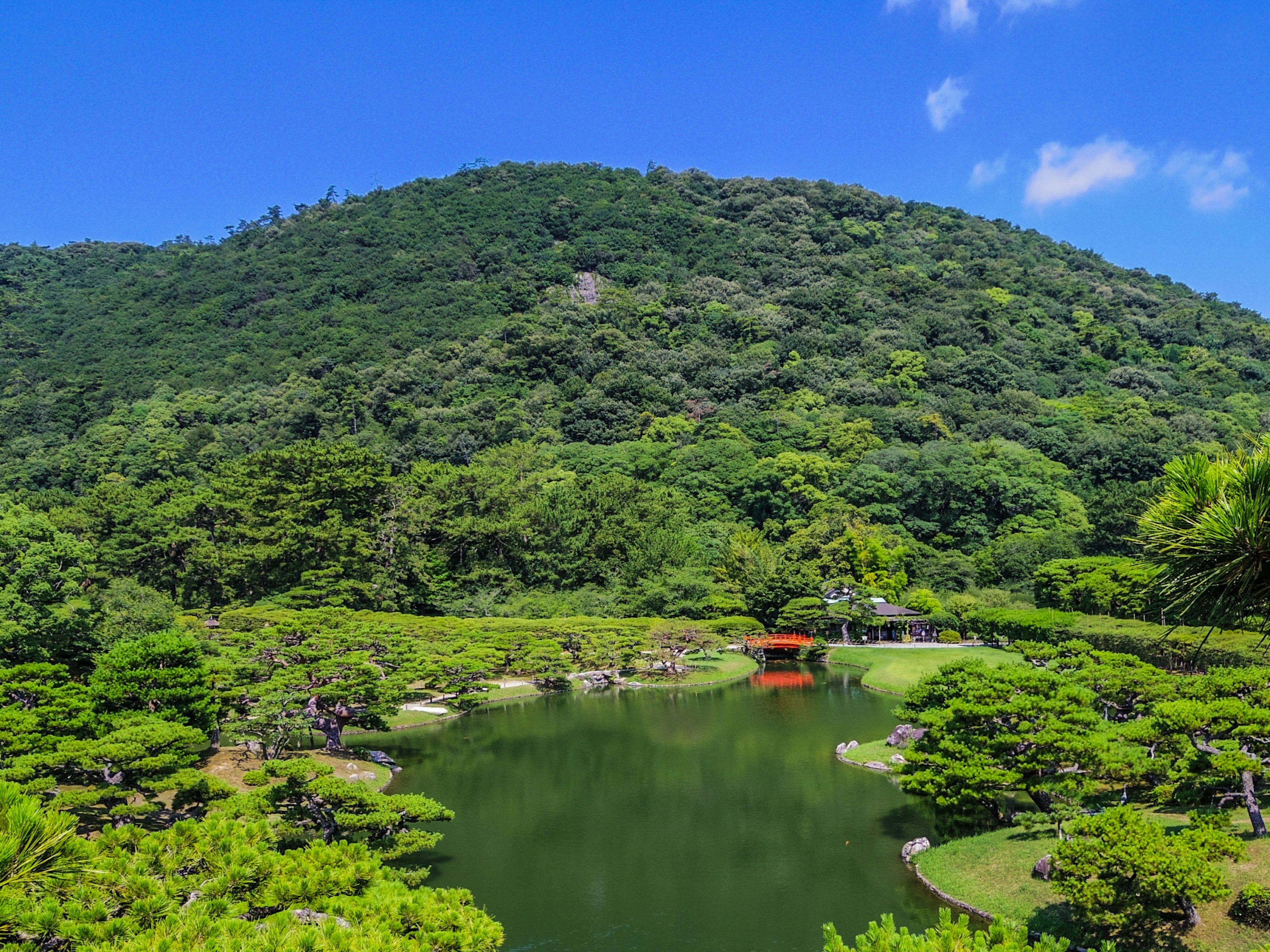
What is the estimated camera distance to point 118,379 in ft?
252

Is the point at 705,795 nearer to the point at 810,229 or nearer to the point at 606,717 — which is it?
the point at 606,717

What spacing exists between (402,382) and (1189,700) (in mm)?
67139

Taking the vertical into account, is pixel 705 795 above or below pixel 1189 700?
below

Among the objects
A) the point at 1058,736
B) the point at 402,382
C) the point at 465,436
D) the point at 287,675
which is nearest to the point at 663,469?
the point at 465,436

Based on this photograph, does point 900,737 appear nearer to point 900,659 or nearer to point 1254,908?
point 1254,908

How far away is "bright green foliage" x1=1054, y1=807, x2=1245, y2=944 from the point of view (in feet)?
32.4

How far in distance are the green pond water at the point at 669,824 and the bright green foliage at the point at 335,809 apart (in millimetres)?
1537

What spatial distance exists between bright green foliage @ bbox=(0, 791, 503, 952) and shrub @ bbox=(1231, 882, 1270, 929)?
958 centimetres

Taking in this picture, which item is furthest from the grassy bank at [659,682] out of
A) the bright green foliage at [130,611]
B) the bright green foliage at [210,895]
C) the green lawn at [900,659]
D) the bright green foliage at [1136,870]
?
A: the bright green foliage at [1136,870]

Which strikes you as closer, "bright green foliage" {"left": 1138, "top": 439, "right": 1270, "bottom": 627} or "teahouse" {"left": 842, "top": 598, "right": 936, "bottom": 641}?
"bright green foliage" {"left": 1138, "top": 439, "right": 1270, "bottom": 627}

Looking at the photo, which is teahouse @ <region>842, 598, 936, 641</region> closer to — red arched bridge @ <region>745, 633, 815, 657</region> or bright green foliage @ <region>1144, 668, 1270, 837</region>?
red arched bridge @ <region>745, 633, 815, 657</region>

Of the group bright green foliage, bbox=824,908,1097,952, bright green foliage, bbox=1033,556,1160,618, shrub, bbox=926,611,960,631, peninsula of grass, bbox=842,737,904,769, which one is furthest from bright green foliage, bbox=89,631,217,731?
shrub, bbox=926,611,960,631

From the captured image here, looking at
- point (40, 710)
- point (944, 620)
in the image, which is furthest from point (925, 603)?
point (40, 710)

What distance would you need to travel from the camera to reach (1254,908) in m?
10.4
